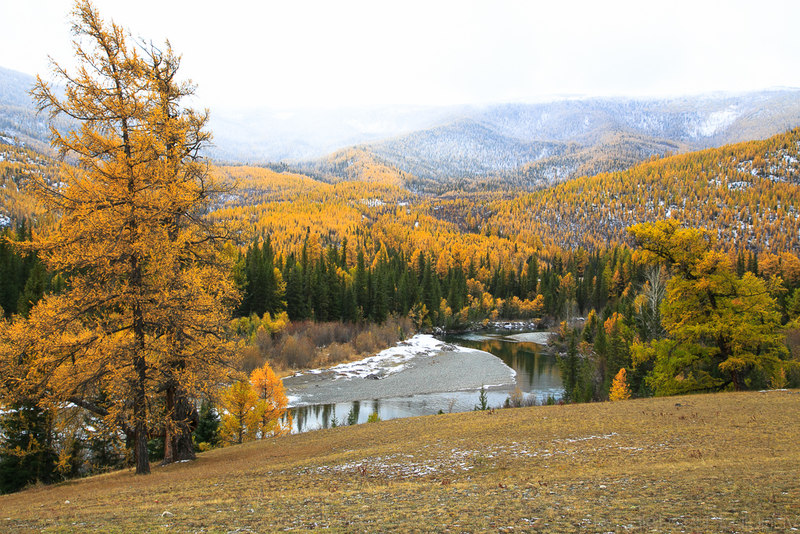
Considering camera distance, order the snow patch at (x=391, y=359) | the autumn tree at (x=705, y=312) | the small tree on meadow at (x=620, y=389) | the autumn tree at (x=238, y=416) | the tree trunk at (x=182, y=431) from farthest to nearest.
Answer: the snow patch at (x=391, y=359) < the small tree on meadow at (x=620, y=389) < the autumn tree at (x=238, y=416) < the autumn tree at (x=705, y=312) < the tree trunk at (x=182, y=431)

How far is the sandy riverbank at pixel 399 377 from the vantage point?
147 ft

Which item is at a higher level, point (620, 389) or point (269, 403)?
point (269, 403)

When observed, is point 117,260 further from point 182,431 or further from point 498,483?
point 498,483

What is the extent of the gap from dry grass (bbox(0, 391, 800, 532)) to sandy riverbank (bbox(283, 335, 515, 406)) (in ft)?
96.8

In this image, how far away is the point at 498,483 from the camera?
887 cm

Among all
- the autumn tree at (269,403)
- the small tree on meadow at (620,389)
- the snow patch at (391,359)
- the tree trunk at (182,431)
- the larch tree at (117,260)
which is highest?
the larch tree at (117,260)

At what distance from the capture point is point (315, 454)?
1423 centimetres

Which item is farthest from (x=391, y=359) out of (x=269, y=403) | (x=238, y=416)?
(x=238, y=416)

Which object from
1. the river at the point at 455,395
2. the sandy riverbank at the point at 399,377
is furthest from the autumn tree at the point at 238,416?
the sandy riverbank at the point at 399,377

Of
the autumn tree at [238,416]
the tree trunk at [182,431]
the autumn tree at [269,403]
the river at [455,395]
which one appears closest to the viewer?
the tree trunk at [182,431]

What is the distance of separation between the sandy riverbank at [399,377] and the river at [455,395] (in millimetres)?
269

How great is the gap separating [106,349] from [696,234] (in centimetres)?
2476

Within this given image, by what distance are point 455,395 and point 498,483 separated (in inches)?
1390

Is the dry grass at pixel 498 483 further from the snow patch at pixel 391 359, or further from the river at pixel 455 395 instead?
the snow patch at pixel 391 359
